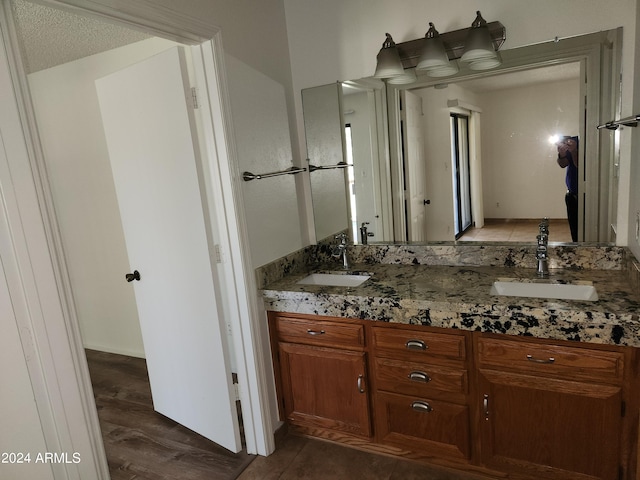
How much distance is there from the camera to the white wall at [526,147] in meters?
2.03

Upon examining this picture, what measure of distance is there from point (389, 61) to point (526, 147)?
787 millimetres

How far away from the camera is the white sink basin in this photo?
2361 millimetres

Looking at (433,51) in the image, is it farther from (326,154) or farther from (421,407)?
(421,407)

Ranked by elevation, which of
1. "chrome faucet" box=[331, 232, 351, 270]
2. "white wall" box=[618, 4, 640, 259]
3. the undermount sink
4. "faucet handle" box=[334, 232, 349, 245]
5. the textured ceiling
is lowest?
the undermount sink

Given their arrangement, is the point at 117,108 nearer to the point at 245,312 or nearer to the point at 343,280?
the point at 245,312

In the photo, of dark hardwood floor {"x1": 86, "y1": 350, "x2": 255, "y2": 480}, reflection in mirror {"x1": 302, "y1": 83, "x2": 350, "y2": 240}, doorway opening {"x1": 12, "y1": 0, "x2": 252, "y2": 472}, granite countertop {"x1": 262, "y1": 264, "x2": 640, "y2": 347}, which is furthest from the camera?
doorway opening {"x1": 12, "y1": 0, "x2": 252, "y2": 472}

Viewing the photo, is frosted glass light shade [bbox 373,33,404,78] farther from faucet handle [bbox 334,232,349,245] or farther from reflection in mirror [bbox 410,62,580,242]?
faucet handle [bbox 334,232,349,245]

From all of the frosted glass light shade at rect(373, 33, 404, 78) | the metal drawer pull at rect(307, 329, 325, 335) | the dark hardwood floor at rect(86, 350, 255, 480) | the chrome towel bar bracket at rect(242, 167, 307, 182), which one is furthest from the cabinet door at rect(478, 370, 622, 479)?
the frosted glass light shade at rect(373, 33, 404, 78)

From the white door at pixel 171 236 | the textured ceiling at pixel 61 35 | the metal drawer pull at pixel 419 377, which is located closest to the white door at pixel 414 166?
the metal drawer pull at pixel 419 377

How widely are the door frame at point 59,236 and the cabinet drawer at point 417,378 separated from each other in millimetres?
626

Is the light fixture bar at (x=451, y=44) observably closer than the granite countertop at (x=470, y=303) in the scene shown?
No

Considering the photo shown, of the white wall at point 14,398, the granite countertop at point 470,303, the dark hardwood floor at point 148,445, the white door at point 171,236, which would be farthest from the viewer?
the dark hardwood floor at point 148,445

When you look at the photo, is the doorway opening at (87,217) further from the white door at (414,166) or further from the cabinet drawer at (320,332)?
the white door at (414,166)

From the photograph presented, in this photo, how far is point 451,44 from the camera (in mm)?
2092
